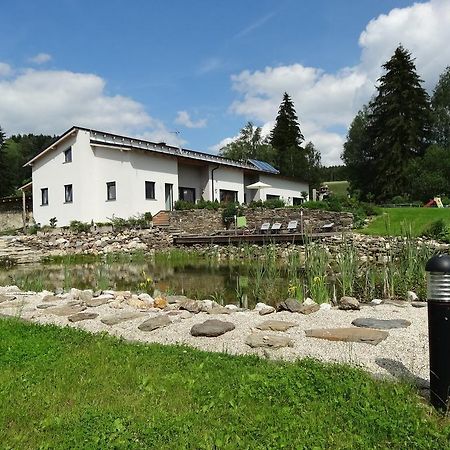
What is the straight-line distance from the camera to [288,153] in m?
42.3

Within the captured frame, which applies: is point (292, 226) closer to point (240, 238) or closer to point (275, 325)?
point (240, 238)

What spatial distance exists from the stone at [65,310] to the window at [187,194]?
67.4 feet

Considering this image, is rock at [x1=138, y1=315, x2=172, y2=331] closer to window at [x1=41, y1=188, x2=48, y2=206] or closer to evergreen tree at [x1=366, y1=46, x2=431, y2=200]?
window at [x1=41, y1=188, x2=48, y2=206]

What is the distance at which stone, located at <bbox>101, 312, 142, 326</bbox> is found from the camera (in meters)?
5.57

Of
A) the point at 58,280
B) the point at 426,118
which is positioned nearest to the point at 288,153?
the point at 426,118

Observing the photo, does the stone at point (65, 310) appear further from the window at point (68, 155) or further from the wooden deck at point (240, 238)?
the window at point (68, 155)

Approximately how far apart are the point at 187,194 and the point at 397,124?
17.9m

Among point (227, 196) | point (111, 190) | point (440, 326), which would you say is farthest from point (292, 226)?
point (440, 326)

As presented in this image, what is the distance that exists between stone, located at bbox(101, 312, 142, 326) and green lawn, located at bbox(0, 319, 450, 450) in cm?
158

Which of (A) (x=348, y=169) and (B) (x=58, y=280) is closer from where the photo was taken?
(B) (x=58, y=280)

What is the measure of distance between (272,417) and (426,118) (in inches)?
1511

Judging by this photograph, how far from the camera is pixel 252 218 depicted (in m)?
22.2

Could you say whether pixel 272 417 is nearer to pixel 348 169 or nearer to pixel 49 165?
pixel 49 165

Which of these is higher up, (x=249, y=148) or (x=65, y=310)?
(x=249, y=148)
